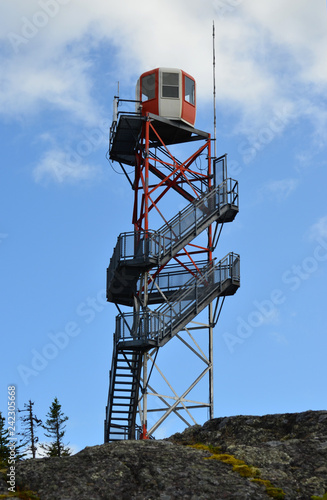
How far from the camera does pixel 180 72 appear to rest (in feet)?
158

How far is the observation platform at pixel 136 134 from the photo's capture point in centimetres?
4672

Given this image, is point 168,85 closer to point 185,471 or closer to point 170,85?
point 170,85

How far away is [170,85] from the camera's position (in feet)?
157

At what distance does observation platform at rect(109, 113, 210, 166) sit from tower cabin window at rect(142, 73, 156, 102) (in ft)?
4.50

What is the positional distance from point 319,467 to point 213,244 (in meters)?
20.5

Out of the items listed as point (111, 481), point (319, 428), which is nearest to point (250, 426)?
point (319, 428)

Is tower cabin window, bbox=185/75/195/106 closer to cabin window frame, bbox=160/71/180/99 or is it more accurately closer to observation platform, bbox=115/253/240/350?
cabin window frame, bbox=160/71/180/99

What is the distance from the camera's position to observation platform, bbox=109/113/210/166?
46719mm

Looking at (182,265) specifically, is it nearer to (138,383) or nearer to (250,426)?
(138,383)

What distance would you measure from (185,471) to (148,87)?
86.8ft

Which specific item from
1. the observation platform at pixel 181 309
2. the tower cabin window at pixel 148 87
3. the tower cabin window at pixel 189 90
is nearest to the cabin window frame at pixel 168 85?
the tower cabin window at pixel 148 87

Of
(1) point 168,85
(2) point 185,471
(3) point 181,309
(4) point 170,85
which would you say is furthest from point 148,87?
(2) point 185,471

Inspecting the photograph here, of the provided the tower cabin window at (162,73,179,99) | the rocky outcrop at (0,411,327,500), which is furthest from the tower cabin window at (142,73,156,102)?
the rocky outcrop at (0,411,327,500)

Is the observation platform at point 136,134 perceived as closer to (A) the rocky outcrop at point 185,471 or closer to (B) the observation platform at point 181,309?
(B) the observation platform at point 181,309
